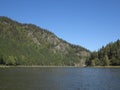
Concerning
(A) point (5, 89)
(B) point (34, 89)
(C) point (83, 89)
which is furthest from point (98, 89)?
(A) point (5, 89)

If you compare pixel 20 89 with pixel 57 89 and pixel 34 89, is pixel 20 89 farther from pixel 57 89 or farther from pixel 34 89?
pixel 57 89

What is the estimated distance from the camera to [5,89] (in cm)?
6494

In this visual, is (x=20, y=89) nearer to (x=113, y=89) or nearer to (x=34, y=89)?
(x=34, y=89)

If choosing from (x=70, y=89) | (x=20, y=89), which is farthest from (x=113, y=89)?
(x=20, y=89)

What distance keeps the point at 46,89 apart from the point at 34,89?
9.30 feet

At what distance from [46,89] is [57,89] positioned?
2613 mm

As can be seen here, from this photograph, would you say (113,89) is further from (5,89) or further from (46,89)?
(5,89)

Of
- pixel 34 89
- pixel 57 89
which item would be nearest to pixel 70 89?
pixel 57 89

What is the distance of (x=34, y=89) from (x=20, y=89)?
326 centimetres

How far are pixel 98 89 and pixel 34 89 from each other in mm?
15519

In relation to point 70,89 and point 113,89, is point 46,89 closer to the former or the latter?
point 70,89

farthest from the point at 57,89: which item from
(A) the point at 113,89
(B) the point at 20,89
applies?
(A) the point at 113,89

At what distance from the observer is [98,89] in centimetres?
6850

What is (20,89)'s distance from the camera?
65.8m
